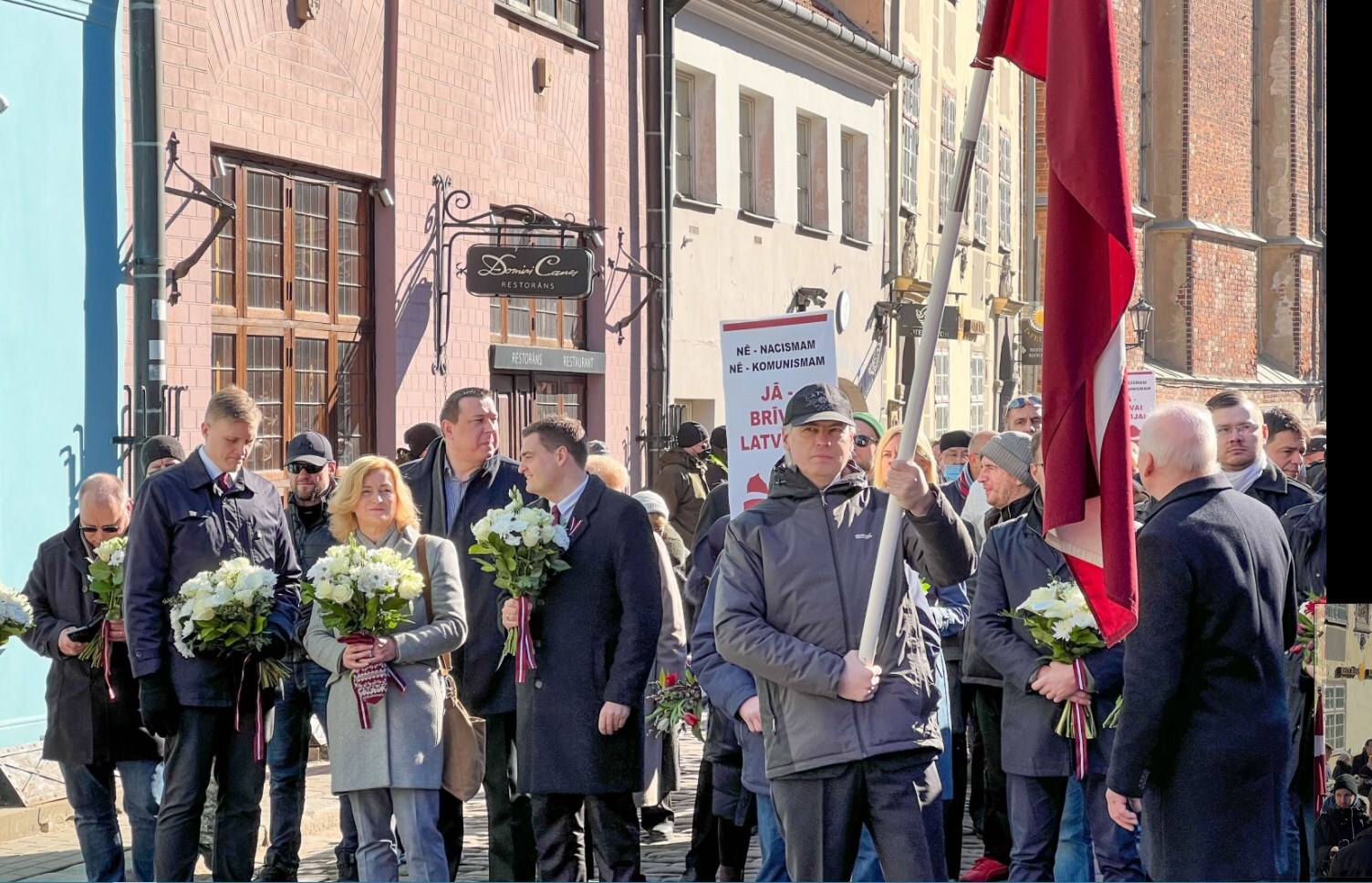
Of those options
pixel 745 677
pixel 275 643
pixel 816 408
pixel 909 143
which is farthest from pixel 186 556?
pixel 909 143

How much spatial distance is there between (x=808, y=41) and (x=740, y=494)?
16606mm

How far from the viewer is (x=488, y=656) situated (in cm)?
812

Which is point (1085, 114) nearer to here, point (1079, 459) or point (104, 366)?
point (1079, 459)

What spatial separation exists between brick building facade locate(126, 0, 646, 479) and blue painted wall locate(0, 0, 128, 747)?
528 mm

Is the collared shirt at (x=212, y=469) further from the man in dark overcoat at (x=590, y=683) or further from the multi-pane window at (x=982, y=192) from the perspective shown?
the multi-pane window at (x=982, y=192)

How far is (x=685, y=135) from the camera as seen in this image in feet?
71.9

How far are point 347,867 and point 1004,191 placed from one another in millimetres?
29719

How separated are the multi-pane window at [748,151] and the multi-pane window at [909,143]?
5618 millimetres

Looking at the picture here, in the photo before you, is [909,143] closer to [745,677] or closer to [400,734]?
[400,734]

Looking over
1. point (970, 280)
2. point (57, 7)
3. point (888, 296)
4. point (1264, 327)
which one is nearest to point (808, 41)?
point (888, 296)

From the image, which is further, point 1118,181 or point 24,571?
point 24,571

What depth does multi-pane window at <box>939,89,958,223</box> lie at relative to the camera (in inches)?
1265

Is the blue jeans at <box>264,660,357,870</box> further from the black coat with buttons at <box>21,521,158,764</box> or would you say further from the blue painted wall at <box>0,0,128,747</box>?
the blue painted wall at <box>0,0,128,747</box>

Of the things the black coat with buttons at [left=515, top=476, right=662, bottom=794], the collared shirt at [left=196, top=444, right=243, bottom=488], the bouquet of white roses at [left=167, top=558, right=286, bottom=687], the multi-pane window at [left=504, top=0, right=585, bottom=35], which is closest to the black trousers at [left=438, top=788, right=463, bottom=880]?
the black coat with buttons at [left=515, top=476, right=662, bottom=794]
